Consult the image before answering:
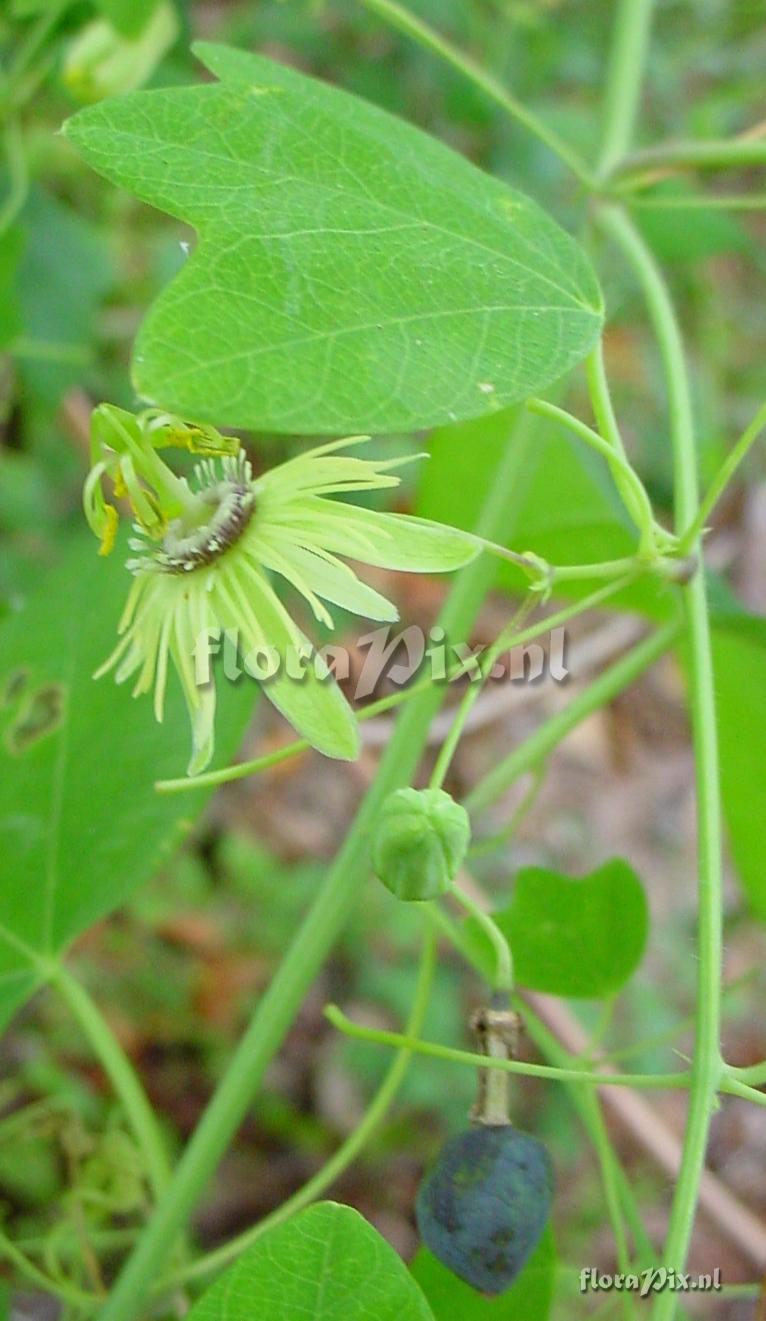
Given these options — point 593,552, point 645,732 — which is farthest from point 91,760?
point 645,732

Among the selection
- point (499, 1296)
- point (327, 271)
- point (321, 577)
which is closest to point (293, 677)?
point (321, 577)

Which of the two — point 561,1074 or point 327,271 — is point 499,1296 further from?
point 327,271

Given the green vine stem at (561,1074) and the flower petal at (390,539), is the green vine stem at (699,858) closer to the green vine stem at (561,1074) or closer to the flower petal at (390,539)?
the green vine stem at (561,1074)

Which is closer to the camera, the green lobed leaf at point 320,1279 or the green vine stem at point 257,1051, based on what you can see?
the green lobed leaf at point 320,1279

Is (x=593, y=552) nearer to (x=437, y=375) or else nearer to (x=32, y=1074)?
(x=437, y=375)

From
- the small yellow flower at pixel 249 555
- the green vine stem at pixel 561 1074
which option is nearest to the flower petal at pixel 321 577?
the small yellow flower at pixel 249 555

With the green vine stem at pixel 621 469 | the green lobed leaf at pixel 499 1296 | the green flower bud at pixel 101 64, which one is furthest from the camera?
the green flower bud at pixel 101 64
